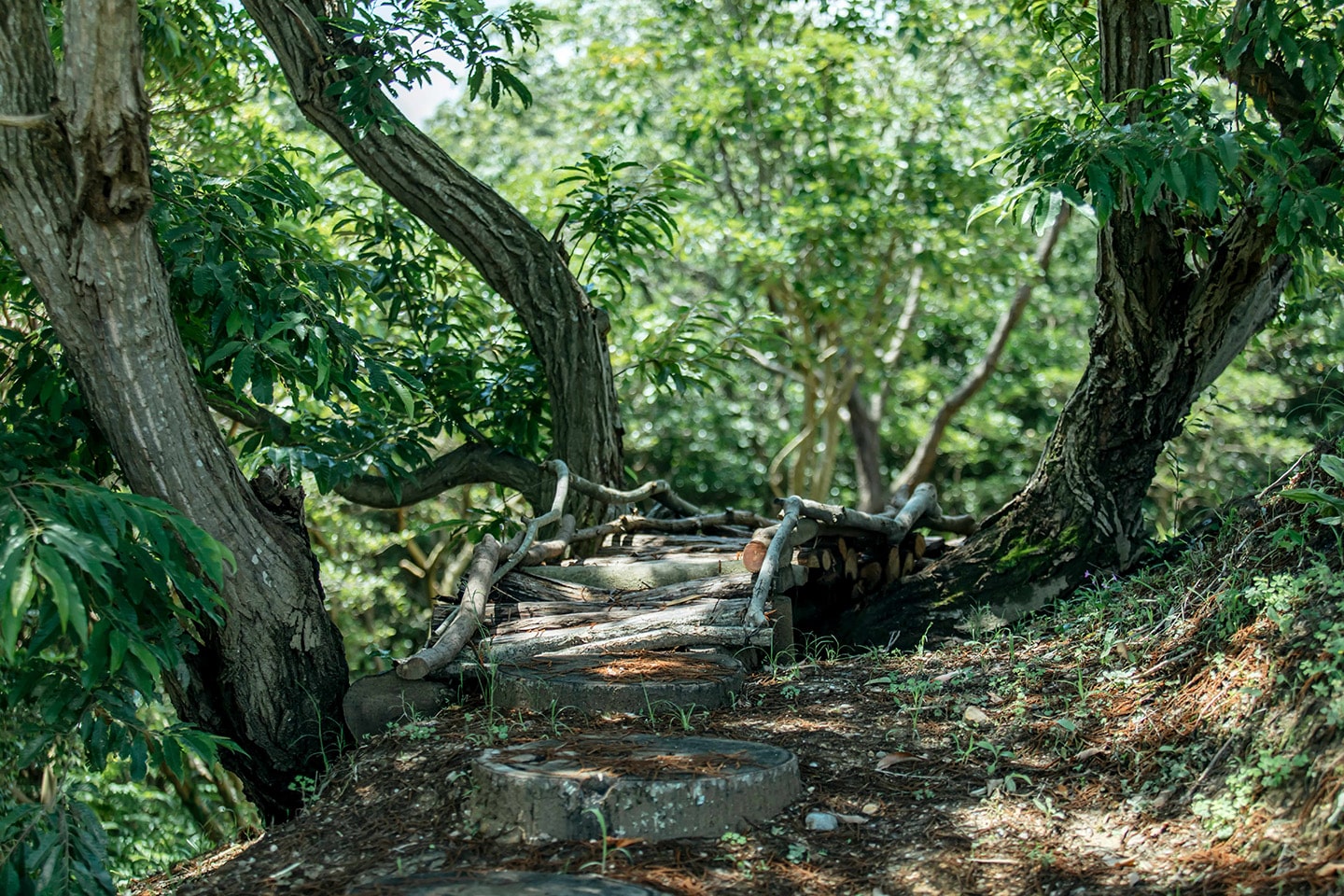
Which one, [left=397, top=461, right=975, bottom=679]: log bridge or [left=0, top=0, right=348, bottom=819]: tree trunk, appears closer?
[left=0, top=0, right=348, bottom=819]: tree trunk

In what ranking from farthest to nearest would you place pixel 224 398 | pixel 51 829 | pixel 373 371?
pixel 224 398 → pixel 373 371 → pixel 51 829

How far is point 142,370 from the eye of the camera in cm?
419

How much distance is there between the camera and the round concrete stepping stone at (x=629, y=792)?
11.0ft

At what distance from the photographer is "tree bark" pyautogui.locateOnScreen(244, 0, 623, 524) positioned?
18.4 ft

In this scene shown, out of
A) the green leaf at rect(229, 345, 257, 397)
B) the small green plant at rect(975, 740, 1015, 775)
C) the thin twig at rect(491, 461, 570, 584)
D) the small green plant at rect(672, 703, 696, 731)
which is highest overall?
the green leaf at rect(229, 345, 257, 397)

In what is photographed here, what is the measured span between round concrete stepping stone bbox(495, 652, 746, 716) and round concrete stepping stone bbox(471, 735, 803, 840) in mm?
533

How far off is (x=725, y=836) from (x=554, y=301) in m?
3.63

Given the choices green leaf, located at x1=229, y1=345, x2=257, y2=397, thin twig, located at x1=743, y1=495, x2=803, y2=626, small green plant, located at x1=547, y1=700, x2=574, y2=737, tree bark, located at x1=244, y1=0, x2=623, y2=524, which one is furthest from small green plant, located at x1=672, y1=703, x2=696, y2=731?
tree bark, located at x1=244, y1=0, x2=623, y2=524

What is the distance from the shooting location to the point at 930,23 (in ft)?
34.1

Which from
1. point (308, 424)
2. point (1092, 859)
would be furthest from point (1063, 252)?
point (1092, 859)

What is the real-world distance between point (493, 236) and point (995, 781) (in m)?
3.83

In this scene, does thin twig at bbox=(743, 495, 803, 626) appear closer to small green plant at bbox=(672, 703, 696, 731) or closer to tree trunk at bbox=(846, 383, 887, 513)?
small green plant at bbox=(672, 703, 696, 731)

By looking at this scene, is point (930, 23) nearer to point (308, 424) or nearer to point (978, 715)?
point (308, 424)

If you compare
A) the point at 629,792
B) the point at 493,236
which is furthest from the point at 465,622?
the point at 493,236
